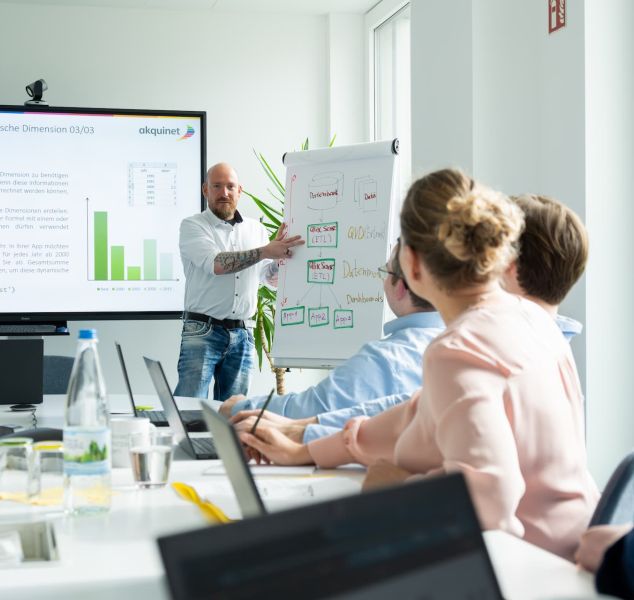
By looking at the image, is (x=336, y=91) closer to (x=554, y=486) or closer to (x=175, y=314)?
(x=175, y=314)

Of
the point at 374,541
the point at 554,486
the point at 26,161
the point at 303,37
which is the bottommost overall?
the point at 554,486

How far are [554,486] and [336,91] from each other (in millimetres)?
4535

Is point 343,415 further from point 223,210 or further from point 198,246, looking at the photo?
point 223,210

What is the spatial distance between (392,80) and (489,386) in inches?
178

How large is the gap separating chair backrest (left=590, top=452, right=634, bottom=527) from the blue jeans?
310cm

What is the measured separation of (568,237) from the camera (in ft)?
5.97

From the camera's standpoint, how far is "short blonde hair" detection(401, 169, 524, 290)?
1.39 meters

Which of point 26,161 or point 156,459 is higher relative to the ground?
point 26,161

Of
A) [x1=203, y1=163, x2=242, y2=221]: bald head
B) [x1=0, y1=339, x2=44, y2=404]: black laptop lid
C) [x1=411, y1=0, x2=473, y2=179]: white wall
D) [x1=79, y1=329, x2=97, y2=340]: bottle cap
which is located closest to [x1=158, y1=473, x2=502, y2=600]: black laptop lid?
[x1=79, y1=329, x2=97, y2=340]: bottle cap

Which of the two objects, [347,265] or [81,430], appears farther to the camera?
[347,265]

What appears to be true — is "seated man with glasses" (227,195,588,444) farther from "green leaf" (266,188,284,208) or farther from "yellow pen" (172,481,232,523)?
"green leaf" (266,188,284,208)

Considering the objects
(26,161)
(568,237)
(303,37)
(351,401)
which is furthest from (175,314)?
(568,237)

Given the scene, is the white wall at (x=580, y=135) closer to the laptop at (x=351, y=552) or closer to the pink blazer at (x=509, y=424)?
the pink blazer at (x=509, y=424)

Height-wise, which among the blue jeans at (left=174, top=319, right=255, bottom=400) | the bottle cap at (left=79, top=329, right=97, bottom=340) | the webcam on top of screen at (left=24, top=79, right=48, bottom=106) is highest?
the webcam on top of screen at (left=24, top=79, right=48, bottom=106)
